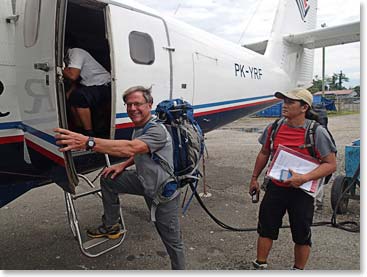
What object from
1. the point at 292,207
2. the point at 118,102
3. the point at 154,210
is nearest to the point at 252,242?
the point at 292,207

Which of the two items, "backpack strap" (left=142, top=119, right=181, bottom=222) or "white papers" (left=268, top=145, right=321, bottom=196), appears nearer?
"backpack strap" (left=142, top=119, right=181, bottom=222)

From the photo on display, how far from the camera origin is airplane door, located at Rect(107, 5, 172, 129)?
3.68m

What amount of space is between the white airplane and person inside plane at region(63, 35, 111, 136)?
159mm

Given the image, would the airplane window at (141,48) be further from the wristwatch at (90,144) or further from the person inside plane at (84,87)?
the wristwatch at (90,144)

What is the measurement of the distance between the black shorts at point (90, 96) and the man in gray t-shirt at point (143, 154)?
2.41 ft

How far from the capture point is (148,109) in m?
2.82

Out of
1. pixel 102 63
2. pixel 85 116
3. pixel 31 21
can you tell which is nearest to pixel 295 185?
pixel 85 116

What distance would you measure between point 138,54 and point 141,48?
10cm

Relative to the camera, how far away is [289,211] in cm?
312

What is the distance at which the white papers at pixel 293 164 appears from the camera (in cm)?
296

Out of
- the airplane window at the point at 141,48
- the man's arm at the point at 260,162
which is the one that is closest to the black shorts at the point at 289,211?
the man's arm at the point at 260,162

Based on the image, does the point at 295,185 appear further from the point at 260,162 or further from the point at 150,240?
the point at 150,240

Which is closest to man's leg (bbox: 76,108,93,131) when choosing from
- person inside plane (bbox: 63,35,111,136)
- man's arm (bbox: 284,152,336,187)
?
person inside plane (bbox: 63,35,111,136)

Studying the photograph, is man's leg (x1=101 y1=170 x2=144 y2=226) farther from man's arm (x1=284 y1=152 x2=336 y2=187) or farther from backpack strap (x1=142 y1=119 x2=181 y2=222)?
man's arm (x1=284 y1=152 x2=336 y2=187)
